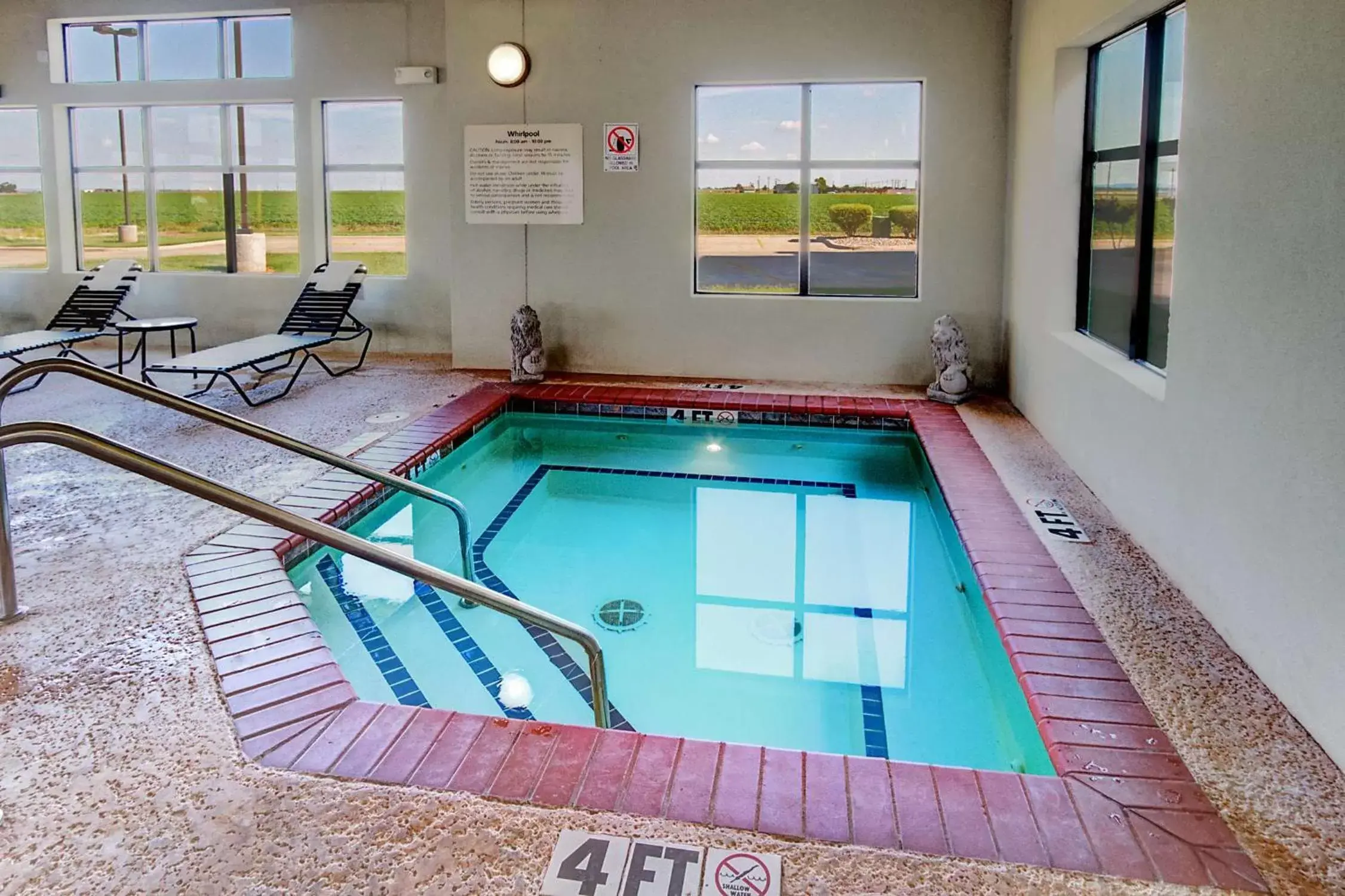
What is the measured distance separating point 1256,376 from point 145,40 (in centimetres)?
900

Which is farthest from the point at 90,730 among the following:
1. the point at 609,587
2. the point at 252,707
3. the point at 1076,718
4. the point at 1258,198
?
the point at 1258,198

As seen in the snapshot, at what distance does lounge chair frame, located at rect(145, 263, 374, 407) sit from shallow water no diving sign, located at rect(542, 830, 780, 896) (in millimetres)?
5077

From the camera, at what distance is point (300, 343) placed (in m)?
7.17

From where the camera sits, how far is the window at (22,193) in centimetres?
903

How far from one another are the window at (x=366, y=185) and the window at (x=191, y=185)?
37 cm

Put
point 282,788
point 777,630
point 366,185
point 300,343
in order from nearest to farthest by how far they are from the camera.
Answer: point 282,788
point 777,630
point 300,343
point 366,185

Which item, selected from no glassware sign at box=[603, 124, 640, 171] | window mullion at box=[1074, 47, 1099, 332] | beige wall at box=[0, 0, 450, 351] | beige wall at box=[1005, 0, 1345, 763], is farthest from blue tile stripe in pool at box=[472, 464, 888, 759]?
beige wall at box=[0, 0, 450, 351]

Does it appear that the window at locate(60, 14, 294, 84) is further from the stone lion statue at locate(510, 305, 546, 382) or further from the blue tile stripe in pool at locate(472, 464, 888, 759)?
the blue tile stripe in pool at locate(472, 464, 888, 759)

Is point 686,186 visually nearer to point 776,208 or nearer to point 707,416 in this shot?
point 776,208

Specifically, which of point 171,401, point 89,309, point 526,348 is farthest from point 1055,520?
point 89,309

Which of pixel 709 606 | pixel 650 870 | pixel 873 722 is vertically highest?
pixel 650 870

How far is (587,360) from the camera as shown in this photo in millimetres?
7660

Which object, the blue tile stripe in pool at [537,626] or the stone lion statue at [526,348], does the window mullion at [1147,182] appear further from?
the stone lion statue at [526,348]

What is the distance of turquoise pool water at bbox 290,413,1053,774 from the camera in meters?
3.20
